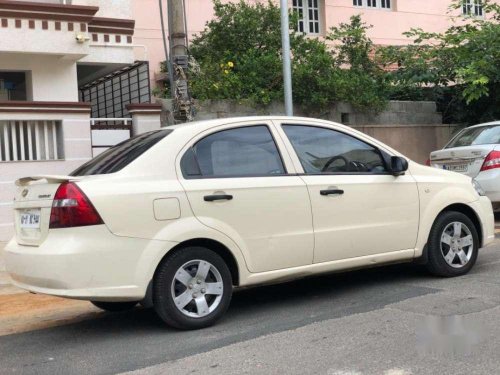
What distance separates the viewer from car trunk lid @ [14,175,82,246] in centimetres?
466

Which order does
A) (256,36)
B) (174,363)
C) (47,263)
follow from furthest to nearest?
(256,36), (47,263), (174,363)

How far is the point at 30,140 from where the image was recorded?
10023 millimetres

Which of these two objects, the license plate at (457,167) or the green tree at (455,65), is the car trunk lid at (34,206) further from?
the green tree at (455,65)

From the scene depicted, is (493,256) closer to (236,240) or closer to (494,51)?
(236,240)

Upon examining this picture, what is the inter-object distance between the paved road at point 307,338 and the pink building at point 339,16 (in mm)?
11263

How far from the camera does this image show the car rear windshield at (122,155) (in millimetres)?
4914

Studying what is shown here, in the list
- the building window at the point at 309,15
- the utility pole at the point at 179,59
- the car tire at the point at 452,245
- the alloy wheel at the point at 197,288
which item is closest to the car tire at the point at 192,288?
the alloy wheel at the point at 197,288

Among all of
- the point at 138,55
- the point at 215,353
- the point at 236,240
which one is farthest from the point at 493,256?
the point at 138,55

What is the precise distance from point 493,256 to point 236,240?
402 centimetres

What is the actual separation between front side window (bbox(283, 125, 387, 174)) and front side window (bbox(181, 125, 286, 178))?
0.26 metres

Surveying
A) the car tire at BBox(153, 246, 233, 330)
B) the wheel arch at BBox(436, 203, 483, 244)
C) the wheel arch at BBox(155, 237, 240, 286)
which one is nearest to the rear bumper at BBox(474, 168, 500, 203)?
the wheel arch at BBox(436, 203, 483, 244)

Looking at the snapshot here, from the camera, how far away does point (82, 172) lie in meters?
5.25

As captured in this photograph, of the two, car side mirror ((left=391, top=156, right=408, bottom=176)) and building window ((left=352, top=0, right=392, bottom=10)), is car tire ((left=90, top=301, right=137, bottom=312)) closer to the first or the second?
car side mirror ((left=391, top=156, right=408, bottom=176))

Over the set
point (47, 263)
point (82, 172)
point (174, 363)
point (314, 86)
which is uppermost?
point (314, 86)
